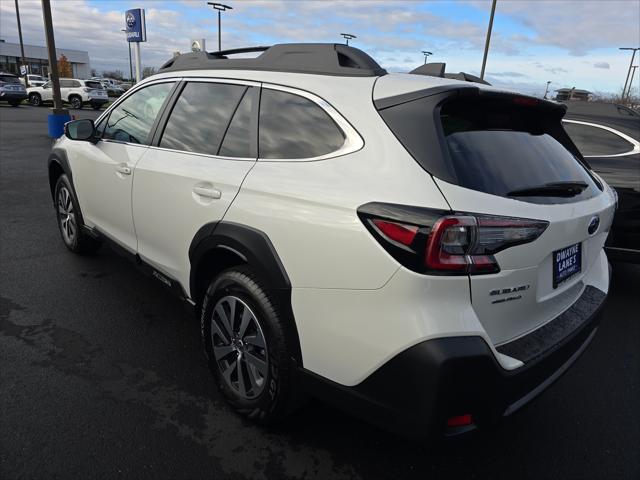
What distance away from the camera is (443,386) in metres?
1.64

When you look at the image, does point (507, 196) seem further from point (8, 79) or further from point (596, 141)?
point (8, 79)

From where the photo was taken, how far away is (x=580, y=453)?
243 centimetres

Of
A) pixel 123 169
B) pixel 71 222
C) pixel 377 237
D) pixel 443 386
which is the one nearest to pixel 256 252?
pixel 377 237

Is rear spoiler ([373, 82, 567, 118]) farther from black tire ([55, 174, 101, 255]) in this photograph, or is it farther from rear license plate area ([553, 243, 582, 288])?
black tire ([55, 174, 101, 255])

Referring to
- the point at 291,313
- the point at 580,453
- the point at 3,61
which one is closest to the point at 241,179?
the point at 291,313

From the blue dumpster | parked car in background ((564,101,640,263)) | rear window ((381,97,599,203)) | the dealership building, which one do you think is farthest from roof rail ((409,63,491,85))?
the dealership building

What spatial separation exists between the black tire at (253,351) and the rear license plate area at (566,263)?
1200 mm

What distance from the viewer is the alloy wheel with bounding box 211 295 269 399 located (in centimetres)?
231

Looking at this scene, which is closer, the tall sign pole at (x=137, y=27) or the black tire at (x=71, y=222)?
the black tire at (x=71, y=222)

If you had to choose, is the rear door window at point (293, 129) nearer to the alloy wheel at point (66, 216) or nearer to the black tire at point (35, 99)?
the alloy wheel at point (66, 216)

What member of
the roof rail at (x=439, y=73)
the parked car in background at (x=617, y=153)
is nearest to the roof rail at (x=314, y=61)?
the roof rail at (x=439, y=73)

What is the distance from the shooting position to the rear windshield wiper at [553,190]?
1.98m

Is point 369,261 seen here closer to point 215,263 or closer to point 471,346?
point 471,346

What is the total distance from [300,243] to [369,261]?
0.35 metres
